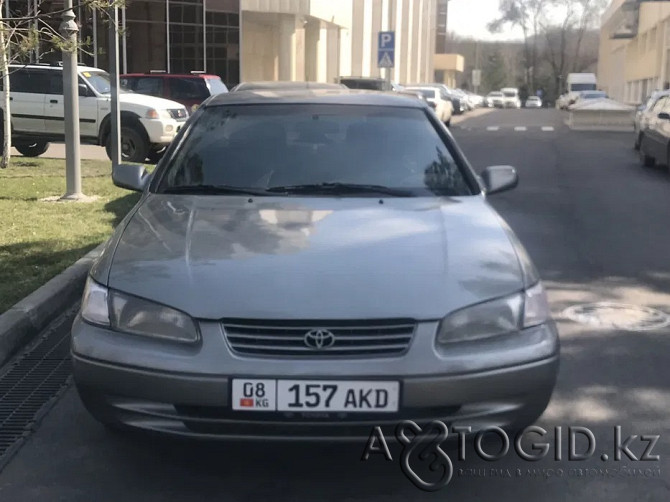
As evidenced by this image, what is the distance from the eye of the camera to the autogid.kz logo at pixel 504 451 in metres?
3.49

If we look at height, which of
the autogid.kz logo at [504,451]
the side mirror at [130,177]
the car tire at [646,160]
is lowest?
the autogid.kz logo at [504,451]

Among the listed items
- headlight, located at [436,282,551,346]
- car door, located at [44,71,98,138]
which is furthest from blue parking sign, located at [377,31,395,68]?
headlight, located at [436,282,551,346]

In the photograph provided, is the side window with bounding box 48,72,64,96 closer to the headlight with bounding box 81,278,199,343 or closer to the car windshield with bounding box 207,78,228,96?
the car windshield with bounding box 207,78,228,96

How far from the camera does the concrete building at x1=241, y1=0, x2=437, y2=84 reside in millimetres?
35250

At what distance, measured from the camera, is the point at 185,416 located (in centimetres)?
346

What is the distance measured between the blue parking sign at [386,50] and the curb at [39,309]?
19.5 meters

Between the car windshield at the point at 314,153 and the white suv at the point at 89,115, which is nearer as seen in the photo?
the car windshield at the point at 314,153

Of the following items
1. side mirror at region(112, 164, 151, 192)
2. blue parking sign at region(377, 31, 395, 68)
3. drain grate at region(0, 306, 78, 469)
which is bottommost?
drain grate at region(0, 306, 78, 469)

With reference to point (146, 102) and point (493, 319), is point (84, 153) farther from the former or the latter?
point (493, 319)

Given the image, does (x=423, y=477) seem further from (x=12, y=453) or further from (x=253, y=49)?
(x=253, y=49)

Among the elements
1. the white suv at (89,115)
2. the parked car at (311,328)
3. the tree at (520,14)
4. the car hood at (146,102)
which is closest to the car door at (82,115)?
the white suv at (89,115)

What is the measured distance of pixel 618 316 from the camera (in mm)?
6422

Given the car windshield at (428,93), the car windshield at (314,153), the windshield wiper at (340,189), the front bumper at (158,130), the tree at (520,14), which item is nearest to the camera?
the windshield wiper at (340,189)

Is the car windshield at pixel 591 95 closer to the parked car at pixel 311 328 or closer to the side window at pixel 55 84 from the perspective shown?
the side window at pixel 55 84
